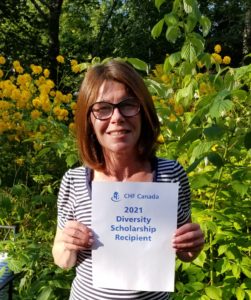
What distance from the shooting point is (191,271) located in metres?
1.91

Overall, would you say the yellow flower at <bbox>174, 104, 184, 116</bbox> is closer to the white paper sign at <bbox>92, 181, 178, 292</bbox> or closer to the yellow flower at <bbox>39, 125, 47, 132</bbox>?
the yellow flower at <bbox>39, 125, 47, 132</bbox>

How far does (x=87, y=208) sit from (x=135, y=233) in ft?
0.51

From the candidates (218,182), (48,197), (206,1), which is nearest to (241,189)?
(218,182)

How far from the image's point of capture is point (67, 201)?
1372mm

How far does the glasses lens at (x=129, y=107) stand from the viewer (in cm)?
124

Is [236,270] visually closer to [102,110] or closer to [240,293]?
[240,293]

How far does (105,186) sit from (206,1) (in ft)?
39.9

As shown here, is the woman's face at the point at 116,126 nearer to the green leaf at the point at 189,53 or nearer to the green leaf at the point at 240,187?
the green leaf at the point at 240,187

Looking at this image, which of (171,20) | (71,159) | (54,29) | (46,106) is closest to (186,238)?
(171,20)

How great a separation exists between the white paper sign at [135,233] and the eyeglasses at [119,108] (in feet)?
0.56

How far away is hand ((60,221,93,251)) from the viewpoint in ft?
3.99

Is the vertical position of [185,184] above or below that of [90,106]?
below

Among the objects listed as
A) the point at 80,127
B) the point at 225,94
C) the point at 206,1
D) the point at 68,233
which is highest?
the point at 206,1

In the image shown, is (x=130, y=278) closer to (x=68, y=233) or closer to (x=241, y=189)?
→ (x=68, y=233)
